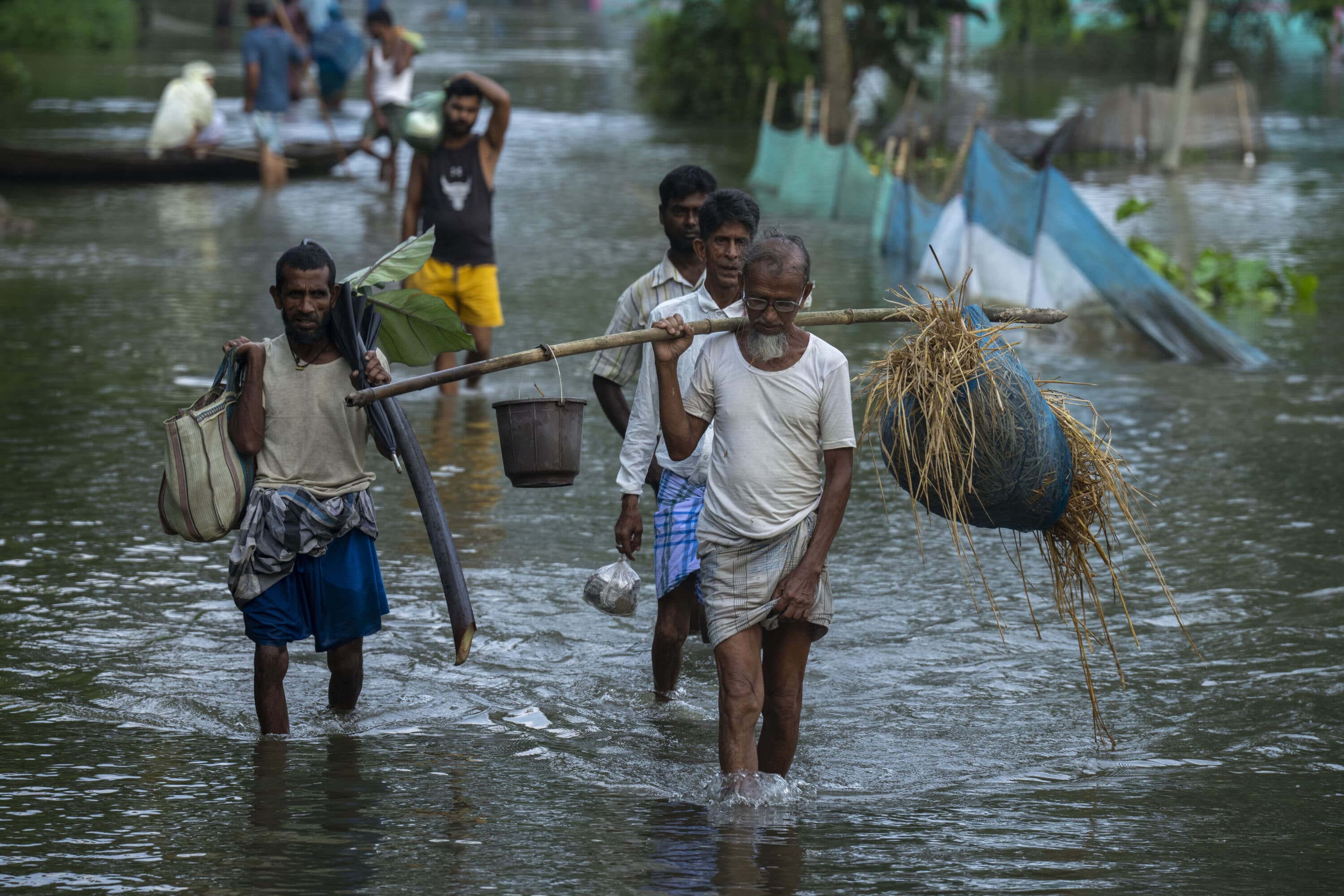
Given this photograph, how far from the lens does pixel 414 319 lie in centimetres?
493

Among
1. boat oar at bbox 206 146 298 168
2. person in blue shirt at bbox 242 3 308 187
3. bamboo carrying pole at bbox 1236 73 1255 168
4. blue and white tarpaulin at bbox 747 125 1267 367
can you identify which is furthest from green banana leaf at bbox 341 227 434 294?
bamboo carrying pole at bbox 1236 73 1255 168

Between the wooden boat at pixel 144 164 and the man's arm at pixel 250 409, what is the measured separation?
1380 centimetres

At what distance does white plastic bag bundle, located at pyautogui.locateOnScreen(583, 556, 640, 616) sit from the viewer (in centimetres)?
533

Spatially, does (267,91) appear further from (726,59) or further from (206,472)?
(206,472)

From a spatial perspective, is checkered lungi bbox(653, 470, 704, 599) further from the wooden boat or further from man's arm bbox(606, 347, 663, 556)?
the wooden boat

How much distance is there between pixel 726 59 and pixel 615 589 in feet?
76.4

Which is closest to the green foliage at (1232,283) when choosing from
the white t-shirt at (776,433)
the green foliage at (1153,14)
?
the white t-shirt at (776,433)

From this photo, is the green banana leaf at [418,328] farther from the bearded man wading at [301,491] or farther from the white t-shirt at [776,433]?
the white t-shirt at [776,433]

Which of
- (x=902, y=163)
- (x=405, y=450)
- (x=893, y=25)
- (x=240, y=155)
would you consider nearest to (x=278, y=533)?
(x=405, y=450)

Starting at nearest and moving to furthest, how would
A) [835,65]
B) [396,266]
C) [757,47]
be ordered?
[396,266], [835,65], [757,47]

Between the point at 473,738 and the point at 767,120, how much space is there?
14993 millimetres

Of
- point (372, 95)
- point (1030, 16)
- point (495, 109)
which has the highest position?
point (1030, 16)

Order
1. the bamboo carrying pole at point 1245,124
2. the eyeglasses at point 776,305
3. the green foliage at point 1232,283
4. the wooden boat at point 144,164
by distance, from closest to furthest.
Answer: the eyeglasses at point 776,305 < the green foliage at point 1232,283 < the wooden boat at point 144,164 < the bamboo carrying pole at point 1245,124

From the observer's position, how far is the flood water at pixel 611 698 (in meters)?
4.20
